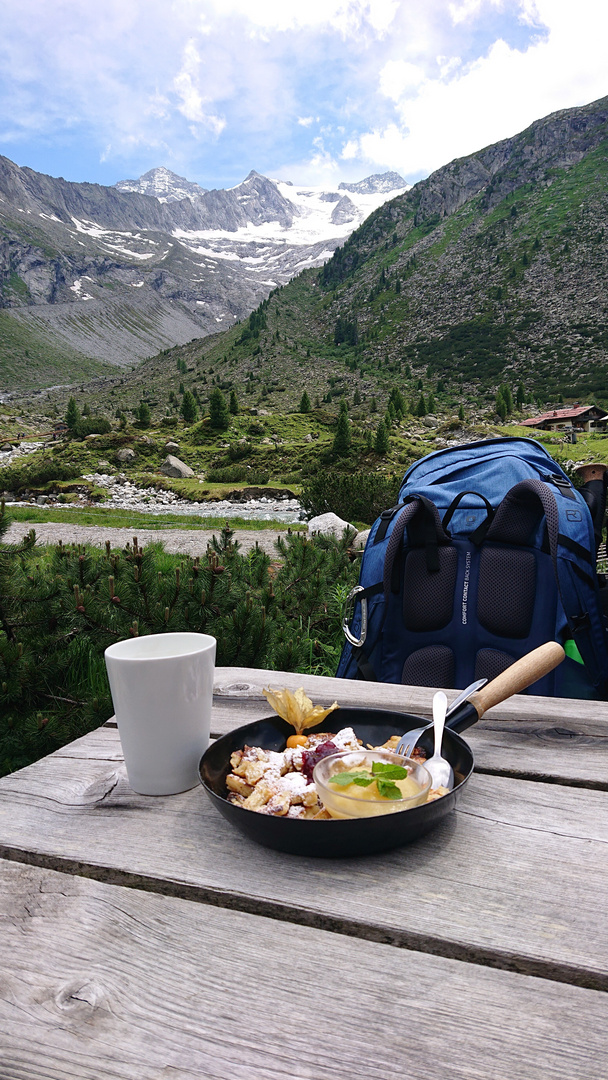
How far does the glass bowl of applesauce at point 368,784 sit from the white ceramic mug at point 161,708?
195 mm

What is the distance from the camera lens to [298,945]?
553 mm

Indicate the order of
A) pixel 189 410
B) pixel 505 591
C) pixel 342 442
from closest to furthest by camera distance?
pixel 505 591
pixel 342 442
pixel 189 410

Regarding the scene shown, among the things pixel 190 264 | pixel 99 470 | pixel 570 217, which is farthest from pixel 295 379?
pixel 190 264

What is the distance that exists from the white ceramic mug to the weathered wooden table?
1.5 inches

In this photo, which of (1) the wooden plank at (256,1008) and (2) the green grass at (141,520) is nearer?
(1) the wooden plank at (256,1008)

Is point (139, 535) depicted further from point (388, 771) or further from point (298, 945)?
point (298, 945)

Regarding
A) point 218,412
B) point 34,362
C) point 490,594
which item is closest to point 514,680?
point 490,594

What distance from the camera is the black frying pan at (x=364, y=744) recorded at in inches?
24.9

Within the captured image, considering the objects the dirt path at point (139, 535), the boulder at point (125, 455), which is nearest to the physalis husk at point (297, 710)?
the dirt path at point (139, 535)

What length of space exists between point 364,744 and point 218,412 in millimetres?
30924

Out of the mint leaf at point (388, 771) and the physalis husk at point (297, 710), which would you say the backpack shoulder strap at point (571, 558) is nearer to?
the physalis husk at point (297, 710)

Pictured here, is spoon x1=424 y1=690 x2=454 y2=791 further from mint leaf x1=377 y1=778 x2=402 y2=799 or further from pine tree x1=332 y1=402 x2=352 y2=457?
pine tree x1=332 y1=402 x2=352 y2=457

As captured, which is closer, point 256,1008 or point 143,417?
point 256,1008

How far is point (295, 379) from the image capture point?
63312 millimetres
